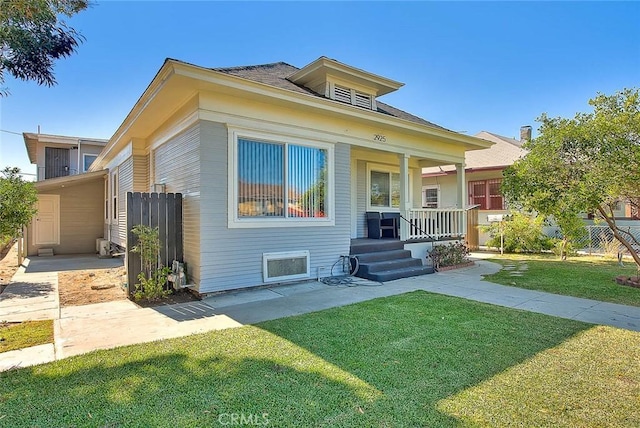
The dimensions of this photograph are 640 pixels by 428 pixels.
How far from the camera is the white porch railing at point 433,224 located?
9.30 meters

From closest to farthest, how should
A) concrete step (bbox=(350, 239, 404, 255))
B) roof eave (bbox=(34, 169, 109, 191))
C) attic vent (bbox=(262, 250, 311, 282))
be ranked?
attic vent (bbox=(262, 250, 311, 282))
concrete step (bbox=(350, 239, 404, 255))
roof eave (bbox=(34, 169, 109, 191))

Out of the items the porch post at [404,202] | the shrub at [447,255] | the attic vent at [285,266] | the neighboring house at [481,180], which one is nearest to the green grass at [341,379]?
the attic vent at [285,266]

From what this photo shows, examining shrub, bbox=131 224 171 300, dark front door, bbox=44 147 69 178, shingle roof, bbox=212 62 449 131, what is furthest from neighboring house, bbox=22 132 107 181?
shrub, bbox=131 224 171 300

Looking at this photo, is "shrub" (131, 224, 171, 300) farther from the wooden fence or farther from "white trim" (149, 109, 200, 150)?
"white trim" (149, 109, 200, 150)

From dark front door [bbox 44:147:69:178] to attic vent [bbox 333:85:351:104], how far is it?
51.2ft

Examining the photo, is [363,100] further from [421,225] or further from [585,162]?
[585,162]

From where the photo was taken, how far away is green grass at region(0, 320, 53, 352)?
3760mm

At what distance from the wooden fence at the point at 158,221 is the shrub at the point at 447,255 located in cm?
609

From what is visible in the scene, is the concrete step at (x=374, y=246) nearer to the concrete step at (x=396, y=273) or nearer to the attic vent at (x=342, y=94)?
the concrete step at (x=396, y=273)

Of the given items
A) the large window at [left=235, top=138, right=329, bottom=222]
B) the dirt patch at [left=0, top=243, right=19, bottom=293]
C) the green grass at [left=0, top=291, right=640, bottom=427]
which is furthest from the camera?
the dirt patch at [left=0, top=243, right=19, bottom=293]

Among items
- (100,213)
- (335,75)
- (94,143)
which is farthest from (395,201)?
(94,143)

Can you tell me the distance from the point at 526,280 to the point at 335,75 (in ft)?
20.8

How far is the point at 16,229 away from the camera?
24.6ft

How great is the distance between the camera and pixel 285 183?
6949 mm
